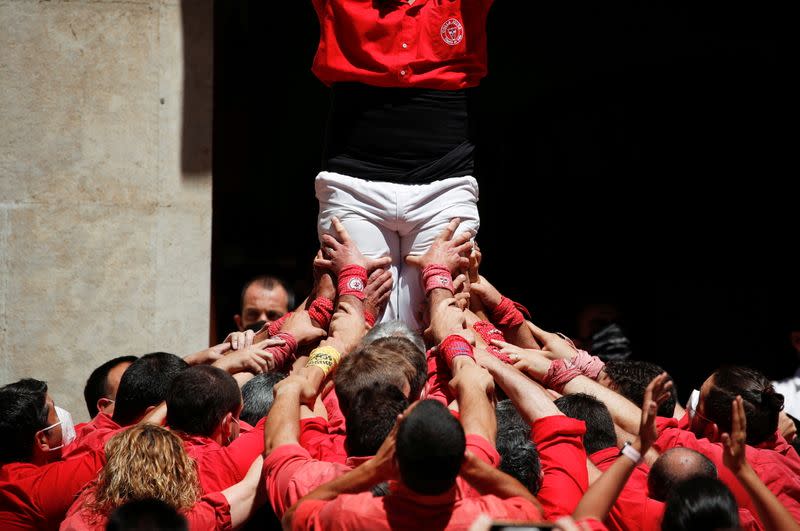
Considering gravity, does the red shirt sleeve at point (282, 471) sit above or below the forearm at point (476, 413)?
below

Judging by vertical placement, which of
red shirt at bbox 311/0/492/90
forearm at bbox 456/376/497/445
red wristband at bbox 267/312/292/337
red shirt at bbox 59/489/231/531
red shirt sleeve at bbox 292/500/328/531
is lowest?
red shirt at bbox 59/489/231/531

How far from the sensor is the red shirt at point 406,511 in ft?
7.75

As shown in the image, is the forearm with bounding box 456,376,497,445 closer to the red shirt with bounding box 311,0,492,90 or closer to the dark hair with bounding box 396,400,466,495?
the dark hair with bounding box 396,400,466,495

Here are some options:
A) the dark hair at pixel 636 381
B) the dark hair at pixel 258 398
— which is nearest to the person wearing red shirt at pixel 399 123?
the dark hair at pixel 258 398

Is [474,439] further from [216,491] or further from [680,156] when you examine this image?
[680,156]

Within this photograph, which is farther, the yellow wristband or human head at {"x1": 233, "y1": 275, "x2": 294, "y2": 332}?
human head at {"x1": 233, "y1": 275, "x2": 294, "y2": 332}

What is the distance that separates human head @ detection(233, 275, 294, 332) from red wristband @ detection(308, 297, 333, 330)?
982 millimetres

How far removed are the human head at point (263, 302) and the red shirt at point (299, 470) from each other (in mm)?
2245

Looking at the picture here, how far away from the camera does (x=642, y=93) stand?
6996 millimetres

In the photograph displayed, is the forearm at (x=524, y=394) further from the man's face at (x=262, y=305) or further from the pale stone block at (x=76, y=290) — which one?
the pale stone block at (x=76, y=290)

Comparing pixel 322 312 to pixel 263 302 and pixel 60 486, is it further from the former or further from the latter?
pixel 60 486

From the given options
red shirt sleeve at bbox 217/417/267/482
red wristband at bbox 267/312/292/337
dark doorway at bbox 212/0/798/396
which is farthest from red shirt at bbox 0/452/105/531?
dark doorway at bbox 212/0/798/396

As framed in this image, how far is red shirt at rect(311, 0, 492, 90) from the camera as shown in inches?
154

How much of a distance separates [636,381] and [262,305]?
2.08 metres
